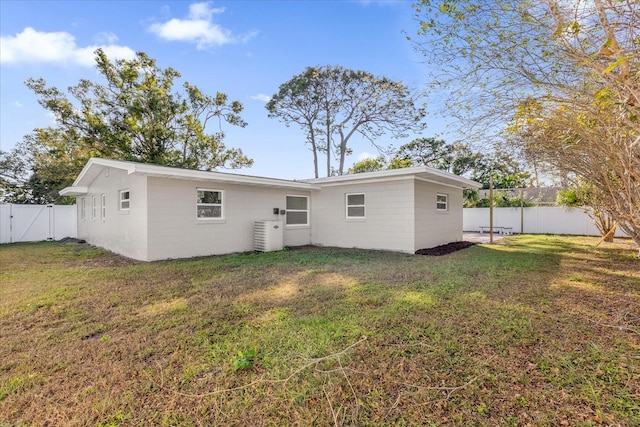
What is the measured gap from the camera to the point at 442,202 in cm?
1110

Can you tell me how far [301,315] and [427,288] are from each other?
90.6 inches

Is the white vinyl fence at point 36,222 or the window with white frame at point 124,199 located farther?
the white vinyl fence at point 36,222

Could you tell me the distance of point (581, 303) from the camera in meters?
4.20

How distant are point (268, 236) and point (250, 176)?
1937 mm

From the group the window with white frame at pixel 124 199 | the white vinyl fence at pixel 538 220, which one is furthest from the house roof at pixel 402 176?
the white vinyl fence at pixel 538 220

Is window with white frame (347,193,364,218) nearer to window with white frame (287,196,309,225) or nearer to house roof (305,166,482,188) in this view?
house roof (305,166,482,188)

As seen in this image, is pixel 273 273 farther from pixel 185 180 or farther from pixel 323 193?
pixel 323 193

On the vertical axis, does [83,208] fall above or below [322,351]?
above

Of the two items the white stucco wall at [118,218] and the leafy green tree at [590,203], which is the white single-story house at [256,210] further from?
the leafy green tree at [590,203]

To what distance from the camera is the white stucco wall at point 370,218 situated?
9266 mm

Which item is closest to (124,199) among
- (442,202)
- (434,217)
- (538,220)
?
(434,217)

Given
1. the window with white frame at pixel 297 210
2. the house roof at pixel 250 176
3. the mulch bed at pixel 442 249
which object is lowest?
the mulch bed at pixel 442 249

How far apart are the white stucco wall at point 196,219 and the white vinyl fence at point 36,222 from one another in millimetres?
9942

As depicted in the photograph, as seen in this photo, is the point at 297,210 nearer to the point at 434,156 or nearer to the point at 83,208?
the point at 83,208
